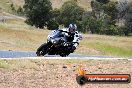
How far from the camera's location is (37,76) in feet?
65.1

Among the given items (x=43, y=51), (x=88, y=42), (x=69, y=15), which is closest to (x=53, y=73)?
(x=43, y=51)

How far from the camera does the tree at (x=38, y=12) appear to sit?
83.4 meters

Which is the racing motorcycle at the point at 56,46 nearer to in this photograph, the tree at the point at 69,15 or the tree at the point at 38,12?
the tree at the point at 38,12

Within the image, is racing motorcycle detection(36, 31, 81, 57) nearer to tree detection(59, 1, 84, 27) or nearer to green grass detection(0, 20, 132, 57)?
green grass detection(0, 20, 132, 57)

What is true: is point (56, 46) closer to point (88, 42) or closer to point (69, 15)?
point (88, 42)

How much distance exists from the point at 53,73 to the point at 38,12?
208 feet

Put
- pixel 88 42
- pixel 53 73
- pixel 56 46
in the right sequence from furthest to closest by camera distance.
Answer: pixel 88 42
pixel 56 46
pixel 53 73

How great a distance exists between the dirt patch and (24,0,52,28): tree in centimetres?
5976

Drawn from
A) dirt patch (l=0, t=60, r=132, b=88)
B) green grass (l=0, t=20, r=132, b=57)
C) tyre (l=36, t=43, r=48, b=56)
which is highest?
tyre (l=36, t=43, r=48, b=56)

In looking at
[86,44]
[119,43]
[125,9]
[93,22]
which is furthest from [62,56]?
[125,9]

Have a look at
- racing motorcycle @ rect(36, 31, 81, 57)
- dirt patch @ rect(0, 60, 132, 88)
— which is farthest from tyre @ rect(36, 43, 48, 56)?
dirt patch @ rect(0, 60, 132, 88)

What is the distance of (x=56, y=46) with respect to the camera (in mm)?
24938

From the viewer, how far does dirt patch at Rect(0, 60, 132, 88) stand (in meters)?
18.7

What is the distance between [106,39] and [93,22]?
98.9ft
